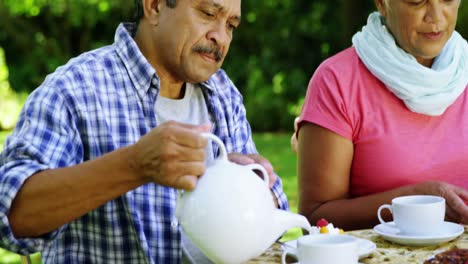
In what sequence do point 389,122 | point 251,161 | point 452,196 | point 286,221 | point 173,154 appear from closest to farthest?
point 173,154 < point 286,221 < point 251,161 < point 452,196 < point 389,122

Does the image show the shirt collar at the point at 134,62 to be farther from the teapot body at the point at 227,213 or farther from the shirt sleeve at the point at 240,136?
the teapot body at the point at 227,213

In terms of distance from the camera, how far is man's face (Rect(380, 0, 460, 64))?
251 cm

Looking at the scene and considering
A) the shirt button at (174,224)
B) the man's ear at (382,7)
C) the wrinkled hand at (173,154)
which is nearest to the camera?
the wrinkled hand at (173,154)

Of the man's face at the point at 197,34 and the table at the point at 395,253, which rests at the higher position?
the man's face at the point at 197,34

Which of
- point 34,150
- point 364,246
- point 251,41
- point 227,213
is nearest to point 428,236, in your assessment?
point 364,246

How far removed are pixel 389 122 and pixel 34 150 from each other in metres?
1.22

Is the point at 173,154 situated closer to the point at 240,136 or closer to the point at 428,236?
the point at 428,236

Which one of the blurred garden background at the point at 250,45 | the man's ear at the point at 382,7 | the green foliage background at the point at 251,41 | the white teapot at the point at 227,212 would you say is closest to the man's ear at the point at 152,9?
the white teapot at the point at 227,212

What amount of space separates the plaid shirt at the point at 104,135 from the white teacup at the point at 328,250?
538 millimetres

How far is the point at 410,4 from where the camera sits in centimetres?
253

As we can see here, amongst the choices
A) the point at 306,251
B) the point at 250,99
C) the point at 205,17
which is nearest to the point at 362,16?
the point at 250,99

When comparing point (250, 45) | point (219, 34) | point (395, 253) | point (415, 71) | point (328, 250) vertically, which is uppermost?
point (219, 34)

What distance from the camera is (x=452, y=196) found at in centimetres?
218

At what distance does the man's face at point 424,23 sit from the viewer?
251 centimetres
